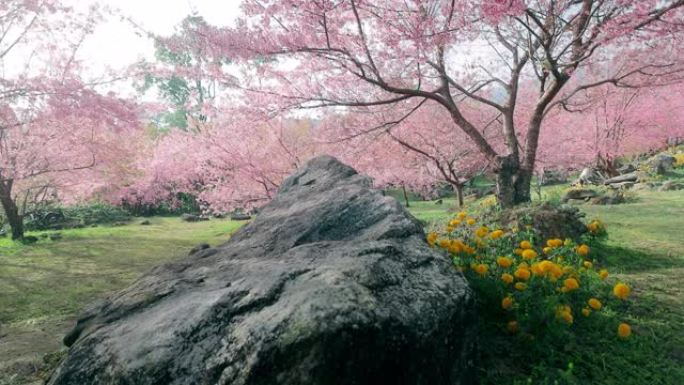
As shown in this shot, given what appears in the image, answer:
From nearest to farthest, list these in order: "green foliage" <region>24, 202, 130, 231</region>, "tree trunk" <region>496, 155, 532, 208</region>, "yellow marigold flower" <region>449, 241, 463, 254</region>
A: "yellow marigold flower" <region>449, 241, 463, 254</region> < "tree trunk" <region>496, 155, 532, 208</region> < "green foliage" <region>24, 202, 130, 231</region>

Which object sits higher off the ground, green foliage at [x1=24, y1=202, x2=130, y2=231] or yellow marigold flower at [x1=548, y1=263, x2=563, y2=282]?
green foliage at [x1=24, y1=202, x2=130, y2=231]

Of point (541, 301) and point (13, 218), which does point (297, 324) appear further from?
point (13, 218)

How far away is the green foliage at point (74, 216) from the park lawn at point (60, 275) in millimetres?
4509

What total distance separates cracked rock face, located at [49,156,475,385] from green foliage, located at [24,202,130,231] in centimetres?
1757

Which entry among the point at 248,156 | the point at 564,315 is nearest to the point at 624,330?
the point at 564,315

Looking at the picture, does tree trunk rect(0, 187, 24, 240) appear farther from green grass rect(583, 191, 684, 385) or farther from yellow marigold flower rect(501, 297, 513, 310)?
green grass rect(583, 191, 684, 385)

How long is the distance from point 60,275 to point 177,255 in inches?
91.1

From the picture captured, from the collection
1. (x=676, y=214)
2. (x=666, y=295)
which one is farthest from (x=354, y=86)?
(x=676, y=214)

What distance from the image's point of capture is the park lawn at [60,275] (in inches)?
173

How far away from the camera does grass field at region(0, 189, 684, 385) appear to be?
2633mm

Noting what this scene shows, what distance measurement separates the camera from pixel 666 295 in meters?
3.89

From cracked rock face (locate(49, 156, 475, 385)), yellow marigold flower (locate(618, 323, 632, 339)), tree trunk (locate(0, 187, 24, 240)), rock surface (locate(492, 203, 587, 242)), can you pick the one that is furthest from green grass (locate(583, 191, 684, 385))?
tree trunk (locate(0, 187, 24, 240))

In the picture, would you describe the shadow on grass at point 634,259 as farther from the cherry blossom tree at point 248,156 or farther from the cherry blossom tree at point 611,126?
the cherry blossom tree at point 611,126

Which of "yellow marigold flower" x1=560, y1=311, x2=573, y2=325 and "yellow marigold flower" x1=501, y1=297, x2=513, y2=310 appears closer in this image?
"yellow marigold flower" x1=560, y1=311, x2=573, y2=325
